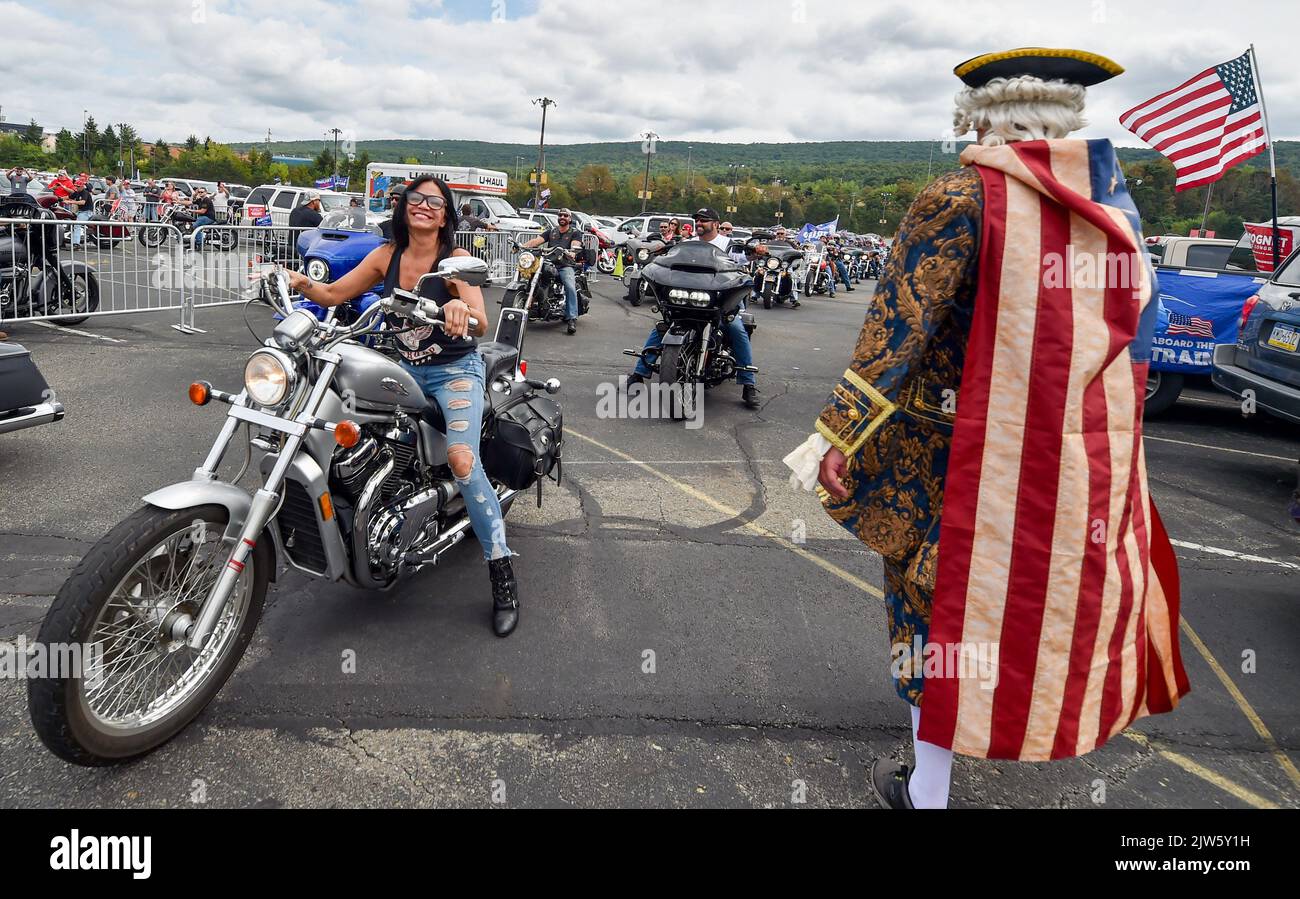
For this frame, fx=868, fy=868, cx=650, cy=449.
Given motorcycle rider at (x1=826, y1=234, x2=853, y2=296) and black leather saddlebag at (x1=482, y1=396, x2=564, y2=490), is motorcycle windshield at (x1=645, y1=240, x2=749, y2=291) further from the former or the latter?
motorcycle rider at (x1=826, y1=234, x2=853, y2=296)

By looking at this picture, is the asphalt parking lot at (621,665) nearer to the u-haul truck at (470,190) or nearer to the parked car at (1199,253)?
the parked car at (1199,253)

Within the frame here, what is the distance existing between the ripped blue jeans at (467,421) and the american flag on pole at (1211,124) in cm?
825

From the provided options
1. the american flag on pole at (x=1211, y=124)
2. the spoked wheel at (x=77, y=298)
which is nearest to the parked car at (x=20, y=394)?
the spoked wheel at (x=77, y=298)

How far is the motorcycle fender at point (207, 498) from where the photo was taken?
259 cm

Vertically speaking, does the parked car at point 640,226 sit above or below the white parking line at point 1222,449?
above

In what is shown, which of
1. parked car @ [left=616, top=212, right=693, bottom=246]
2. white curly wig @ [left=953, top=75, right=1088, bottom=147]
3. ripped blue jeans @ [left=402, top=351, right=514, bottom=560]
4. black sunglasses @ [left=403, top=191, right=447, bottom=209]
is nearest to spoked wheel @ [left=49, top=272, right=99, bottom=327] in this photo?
black sunglasses @ [left=403, top=191, right=447, bottom=209]

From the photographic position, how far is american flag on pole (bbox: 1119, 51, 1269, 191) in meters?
8.74

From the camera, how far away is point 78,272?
399 inches

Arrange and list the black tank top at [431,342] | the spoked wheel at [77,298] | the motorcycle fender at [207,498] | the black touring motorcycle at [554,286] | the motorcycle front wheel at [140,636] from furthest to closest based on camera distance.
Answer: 1. the black touring motorcycle at [554,286]
2. the spoked wheel at [77,298]
3. the black tank top at [431,342]
4. the motorcycle fender at [207,498]
5. the motorcycle front wheel at [140,636]

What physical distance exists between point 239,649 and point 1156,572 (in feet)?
9.56

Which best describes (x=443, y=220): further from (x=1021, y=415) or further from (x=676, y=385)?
(x=676, y=385)

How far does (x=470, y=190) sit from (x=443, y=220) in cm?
2521

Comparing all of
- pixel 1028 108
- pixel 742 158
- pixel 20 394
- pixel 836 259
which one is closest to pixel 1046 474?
pixel 1028 108
